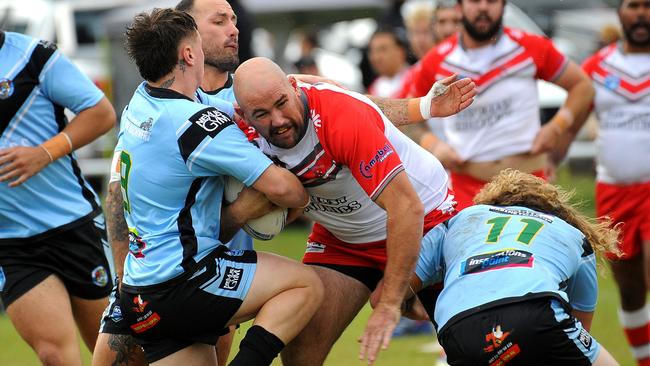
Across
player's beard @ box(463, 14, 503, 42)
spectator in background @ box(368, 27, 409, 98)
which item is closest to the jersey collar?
player's beard @ box(463, 14, 503, 42)

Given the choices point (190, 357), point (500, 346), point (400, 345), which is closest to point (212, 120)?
point (190, 357)

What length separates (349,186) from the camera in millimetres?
4957

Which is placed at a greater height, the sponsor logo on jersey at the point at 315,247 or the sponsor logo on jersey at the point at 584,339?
the sponsor logo on jersey at the point at 584,339

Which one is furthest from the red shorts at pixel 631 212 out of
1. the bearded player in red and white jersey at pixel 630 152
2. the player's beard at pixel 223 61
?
the player's beard at pixel 223 61

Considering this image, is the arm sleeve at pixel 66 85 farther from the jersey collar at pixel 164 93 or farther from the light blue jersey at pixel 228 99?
the jersey collar at pixel 164 93

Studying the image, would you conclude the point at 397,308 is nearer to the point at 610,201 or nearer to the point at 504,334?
the point at 504,334

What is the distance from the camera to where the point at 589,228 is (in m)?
5.01

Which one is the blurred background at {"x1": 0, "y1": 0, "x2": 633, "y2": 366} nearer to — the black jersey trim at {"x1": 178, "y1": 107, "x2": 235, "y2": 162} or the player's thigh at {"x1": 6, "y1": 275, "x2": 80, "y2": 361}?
the player's thigh at {"x1": 6, "y1": 275, "x2": 80, "y2": 361}

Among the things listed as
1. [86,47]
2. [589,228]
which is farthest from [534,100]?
[86,47]

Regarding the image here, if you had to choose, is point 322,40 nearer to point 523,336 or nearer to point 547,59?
point 547,59

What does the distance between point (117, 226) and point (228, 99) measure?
88 centimetres

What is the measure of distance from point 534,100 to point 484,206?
264cm

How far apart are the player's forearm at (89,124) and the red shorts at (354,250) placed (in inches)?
58.9

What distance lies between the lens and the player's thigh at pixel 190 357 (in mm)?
4812
